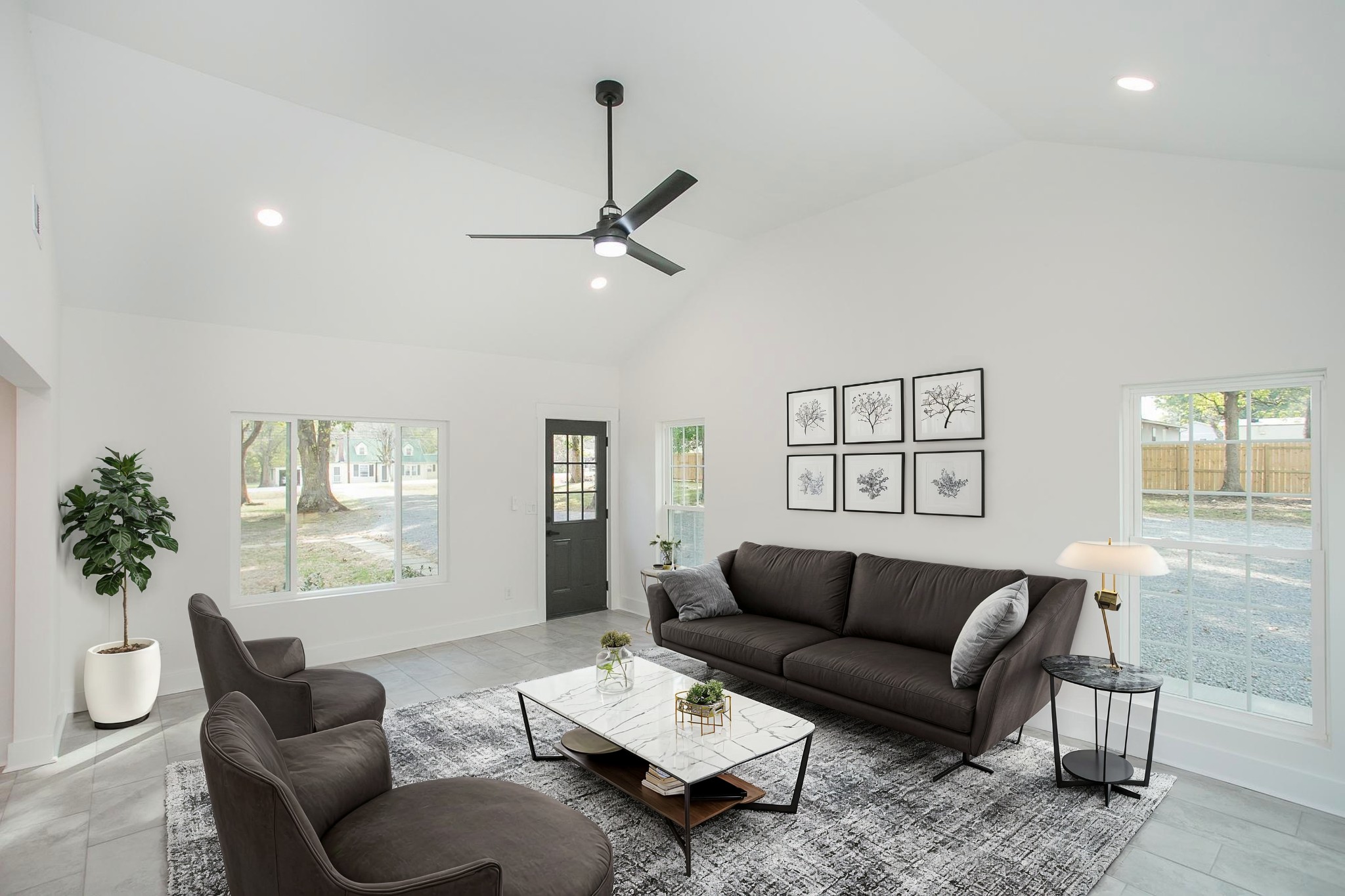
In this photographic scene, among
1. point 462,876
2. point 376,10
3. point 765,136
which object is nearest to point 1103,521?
point 765,136

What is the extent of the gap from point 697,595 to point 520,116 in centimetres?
318

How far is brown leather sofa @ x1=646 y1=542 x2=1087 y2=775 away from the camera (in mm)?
3225

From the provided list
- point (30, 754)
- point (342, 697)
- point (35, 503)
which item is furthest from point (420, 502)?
point (30, 754)

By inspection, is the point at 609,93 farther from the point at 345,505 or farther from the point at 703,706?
the point at 345,505

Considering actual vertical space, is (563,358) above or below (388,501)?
above

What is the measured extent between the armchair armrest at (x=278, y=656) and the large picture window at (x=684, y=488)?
3.35 m

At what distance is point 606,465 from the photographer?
277 inches

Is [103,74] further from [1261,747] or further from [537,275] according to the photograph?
[1261,747]

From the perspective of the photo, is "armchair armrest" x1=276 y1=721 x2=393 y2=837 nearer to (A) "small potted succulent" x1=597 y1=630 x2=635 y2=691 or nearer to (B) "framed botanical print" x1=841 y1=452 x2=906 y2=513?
(A) "small potted succulent" x1=597 y1=630 x2=635 y2=691

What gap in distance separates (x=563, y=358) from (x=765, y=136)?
3373 mm

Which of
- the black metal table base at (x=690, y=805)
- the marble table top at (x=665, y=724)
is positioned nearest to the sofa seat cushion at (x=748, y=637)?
the marble table top at (x=665, y=724)

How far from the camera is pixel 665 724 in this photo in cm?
292

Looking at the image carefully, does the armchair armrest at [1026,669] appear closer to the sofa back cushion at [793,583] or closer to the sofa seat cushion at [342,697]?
the sofa back cushion at [793,583]

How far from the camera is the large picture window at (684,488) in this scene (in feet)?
20.6
